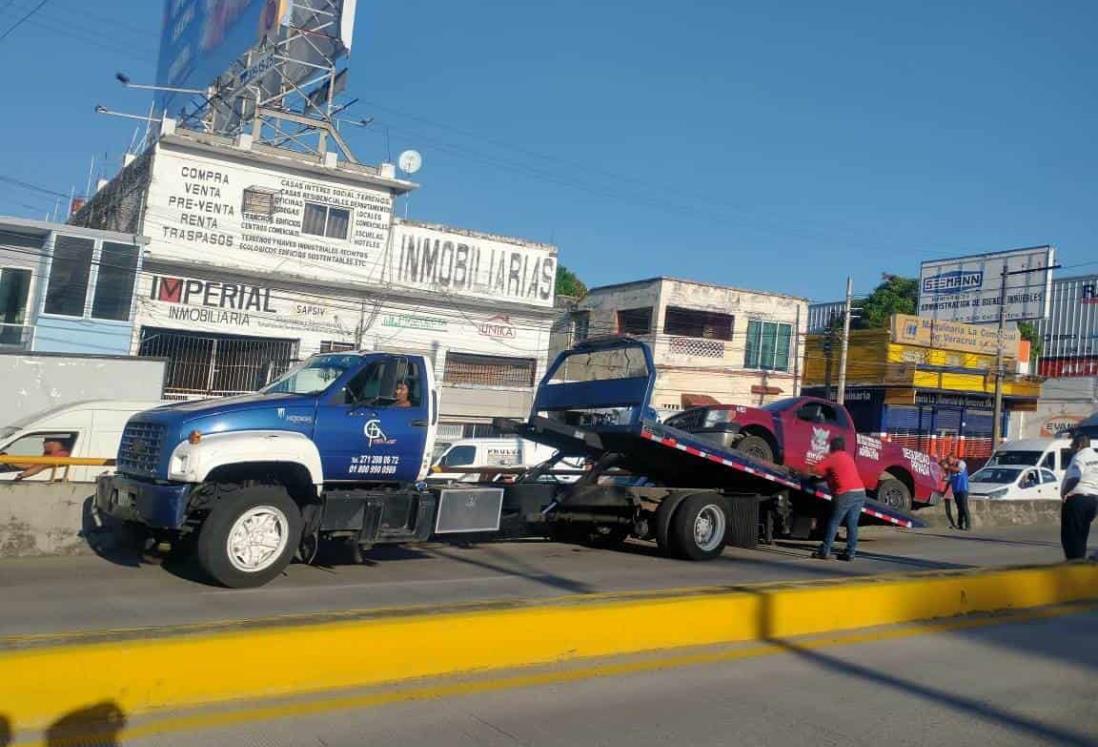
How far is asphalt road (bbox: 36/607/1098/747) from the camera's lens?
4.85 meters

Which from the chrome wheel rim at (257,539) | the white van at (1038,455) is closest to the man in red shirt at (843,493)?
the chrome wheel rim at (257,539)

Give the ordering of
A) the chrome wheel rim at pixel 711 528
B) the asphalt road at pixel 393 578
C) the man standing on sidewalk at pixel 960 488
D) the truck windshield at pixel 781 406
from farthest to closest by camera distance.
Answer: the man standing on sidewalk at pixel 960 488 < the truck windshield at pixel 781 406 < the chrome wheel rim at pixel 711 528 < the asphalt road at pixel 393 578

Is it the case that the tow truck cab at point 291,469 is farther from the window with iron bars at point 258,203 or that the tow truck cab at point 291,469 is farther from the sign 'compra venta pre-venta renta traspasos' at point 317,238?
the window with iron bars at point 258,203

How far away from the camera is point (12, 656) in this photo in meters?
4.44

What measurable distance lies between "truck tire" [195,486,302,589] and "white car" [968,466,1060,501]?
2027cm

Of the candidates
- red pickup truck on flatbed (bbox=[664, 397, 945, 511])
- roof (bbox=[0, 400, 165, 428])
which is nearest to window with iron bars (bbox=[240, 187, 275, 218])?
roof (bbox=[0, 400, 165, 428])

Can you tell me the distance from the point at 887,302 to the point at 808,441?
158 feet

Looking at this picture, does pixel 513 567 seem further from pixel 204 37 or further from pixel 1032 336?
pixel 1032 336

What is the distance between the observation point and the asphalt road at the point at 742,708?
191 inches

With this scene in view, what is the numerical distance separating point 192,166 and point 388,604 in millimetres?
22002

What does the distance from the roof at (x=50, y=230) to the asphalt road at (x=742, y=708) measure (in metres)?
22.7

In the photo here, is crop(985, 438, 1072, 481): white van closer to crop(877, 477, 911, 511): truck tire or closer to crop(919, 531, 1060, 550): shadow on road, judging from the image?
crop(919, 531, 1060, 550): shadow on road

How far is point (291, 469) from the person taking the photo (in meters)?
9.95

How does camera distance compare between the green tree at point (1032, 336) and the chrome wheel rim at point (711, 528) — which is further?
the green tree at point (1032, 336)
